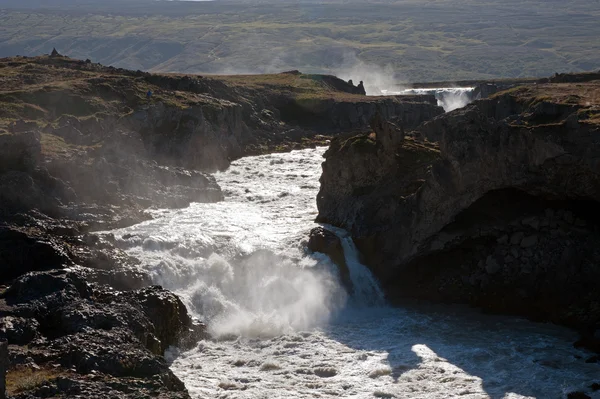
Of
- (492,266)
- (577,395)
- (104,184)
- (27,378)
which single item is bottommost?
(577,395)

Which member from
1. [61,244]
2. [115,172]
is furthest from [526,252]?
[115,172]

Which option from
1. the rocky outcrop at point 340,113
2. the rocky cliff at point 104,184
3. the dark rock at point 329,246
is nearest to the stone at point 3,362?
the rocky cliff at point 104,184

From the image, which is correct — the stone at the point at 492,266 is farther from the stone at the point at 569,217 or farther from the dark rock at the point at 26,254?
the dark rock at the point at 26,254

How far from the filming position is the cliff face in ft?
112

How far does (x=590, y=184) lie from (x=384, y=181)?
37.2ft

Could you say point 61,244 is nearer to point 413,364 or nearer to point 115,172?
point 115,172

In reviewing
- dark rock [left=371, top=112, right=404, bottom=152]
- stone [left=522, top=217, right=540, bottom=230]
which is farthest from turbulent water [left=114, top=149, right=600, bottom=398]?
dark rock [left=371, top=112, right=404, bottom=152]

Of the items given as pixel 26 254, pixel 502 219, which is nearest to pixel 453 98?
pixel 502 219

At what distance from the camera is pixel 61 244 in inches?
1366

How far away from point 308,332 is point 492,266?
9575mm

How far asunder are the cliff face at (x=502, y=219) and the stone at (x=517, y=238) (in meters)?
0.05

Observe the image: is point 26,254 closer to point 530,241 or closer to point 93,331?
point 93,331

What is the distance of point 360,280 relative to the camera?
123 feet

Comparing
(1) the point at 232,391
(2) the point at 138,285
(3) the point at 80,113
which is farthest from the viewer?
(3) the point at 80,113
